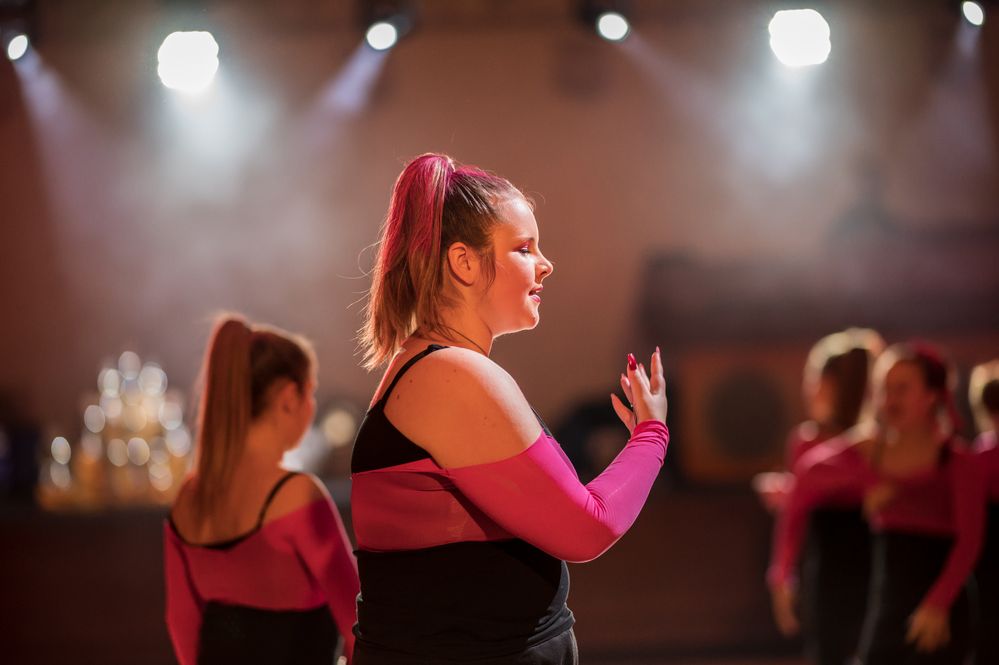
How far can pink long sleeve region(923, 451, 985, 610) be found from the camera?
→ 2832mm

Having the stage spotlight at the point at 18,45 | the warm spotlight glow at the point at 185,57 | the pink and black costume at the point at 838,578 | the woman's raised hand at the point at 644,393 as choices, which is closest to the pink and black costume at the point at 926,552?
the pink and black costume at the point at 838,578

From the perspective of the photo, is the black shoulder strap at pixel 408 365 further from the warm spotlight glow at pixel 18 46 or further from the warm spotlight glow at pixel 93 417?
the warm spotlight glow at pixel 93 417

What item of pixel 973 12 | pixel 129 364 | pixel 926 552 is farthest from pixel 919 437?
pixel 129 364

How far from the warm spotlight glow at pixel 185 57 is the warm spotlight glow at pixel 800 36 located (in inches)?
112

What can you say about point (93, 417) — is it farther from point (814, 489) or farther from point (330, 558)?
point (330, 558)

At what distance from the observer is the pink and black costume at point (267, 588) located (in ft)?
6.56

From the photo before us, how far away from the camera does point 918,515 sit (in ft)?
9.80

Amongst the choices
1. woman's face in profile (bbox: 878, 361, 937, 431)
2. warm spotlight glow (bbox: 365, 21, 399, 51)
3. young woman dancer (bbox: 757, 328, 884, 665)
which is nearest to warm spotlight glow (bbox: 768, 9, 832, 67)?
warm spotlight glow (bbox: 365, 21, 399, 51)

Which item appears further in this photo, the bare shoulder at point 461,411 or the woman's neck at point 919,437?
the woman's neck at point 919,437

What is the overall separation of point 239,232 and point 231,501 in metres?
Result: 4.79

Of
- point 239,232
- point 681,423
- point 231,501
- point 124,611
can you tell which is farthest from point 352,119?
point 231,501

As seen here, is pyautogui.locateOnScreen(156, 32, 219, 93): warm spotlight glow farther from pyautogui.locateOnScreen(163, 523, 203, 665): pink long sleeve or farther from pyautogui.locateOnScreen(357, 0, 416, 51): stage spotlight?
pyautogui.locateOnScreen(163, 523, 203, 665): pink long sleeve

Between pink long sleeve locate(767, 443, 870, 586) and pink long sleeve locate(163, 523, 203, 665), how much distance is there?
209cm

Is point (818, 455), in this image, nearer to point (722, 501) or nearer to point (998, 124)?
point (722, 501)
